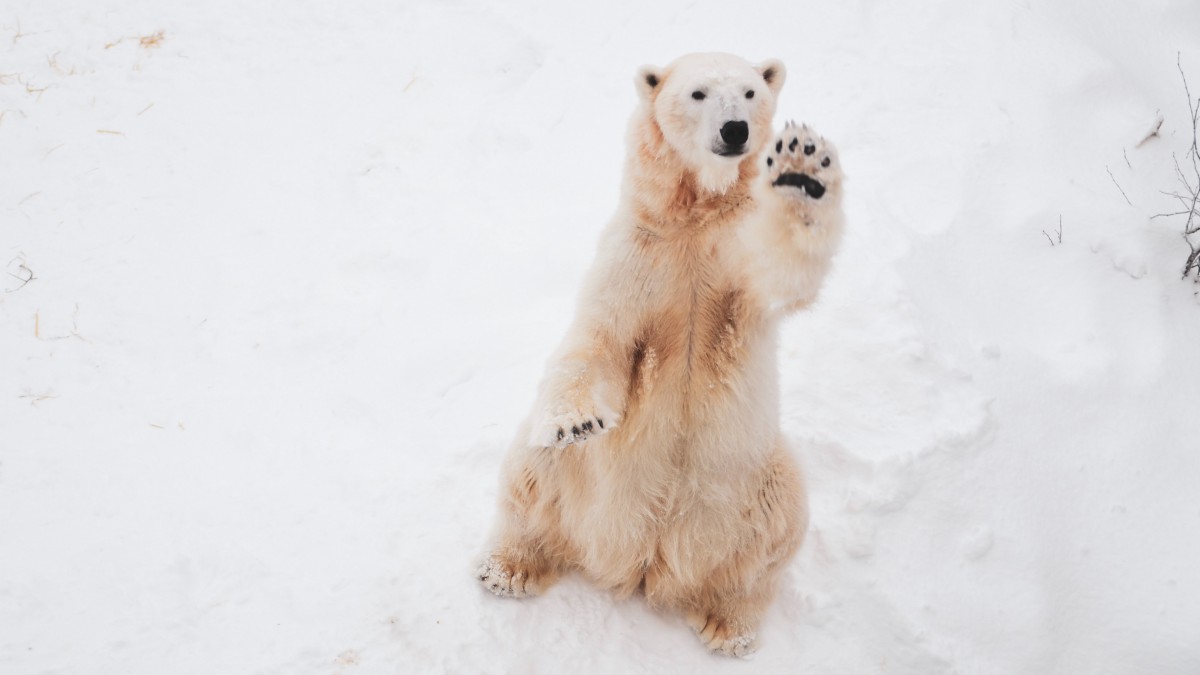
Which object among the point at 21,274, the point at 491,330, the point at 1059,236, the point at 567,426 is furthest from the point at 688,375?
the point at 21,274

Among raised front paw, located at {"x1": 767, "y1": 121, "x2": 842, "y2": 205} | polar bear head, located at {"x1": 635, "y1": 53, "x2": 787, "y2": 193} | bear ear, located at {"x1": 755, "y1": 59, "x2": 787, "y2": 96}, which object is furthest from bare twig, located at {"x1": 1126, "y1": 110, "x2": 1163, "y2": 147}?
raised front paw, located at {"x1": 767, "y1": 121, "x2": 842, "y2": 205}

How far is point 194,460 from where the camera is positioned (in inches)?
151

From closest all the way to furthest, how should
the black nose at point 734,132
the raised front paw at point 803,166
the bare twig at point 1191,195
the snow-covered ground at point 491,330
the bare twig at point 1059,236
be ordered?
the raised front paw at point 803,166 < the black nose at point 734,132 < the snow-covered ground at point 491,330 < the bare twig at point 1191,195 < the bare twig at point 1059,236

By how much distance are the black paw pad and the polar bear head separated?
0.85 feet

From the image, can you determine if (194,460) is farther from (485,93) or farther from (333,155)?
(485,93)

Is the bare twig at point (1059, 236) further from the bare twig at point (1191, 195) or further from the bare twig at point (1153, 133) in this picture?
the bare twig at point (1153, 133)

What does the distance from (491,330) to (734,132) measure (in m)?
2.32

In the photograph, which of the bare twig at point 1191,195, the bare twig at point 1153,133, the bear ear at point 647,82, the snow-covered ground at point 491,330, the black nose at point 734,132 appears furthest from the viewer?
the bare twig at point 1153,133

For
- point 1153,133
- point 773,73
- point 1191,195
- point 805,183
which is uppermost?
point 773,73

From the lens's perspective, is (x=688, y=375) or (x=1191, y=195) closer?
(x=688, y=375)

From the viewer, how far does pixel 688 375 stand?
289 centimetres

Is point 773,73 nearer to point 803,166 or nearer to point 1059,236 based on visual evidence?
point 803,166

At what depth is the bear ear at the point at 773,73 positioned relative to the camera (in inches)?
118

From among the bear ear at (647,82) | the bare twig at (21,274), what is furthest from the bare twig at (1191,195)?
the bare twig at (21,274)
